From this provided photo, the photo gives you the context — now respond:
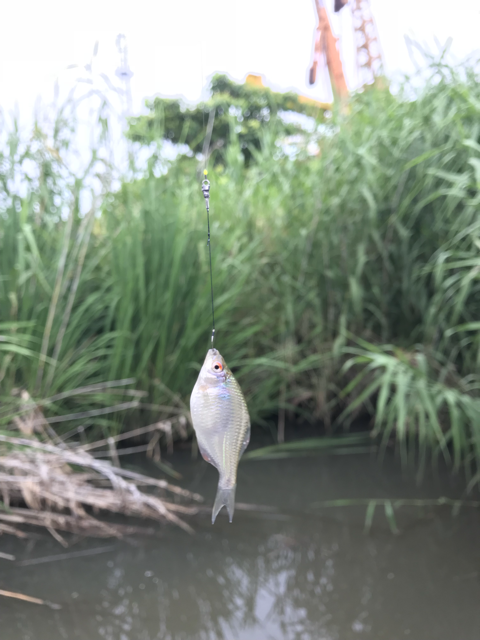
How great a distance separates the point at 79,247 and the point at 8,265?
1.03 ft

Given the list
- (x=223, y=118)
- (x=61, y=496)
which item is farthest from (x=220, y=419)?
(x=223, y=118)

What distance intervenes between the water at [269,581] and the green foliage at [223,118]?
4.42 ft

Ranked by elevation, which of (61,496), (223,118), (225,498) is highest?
(223,118)

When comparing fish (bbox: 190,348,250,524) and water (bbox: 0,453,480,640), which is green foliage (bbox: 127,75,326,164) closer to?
fish (bbox: 190,348,250,524)

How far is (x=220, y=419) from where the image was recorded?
564 mm

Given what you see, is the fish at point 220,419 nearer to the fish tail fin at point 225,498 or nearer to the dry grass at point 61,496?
the fish tail fin at point 225,498

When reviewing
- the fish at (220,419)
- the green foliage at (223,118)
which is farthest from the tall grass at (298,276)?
the fish at (220,419)

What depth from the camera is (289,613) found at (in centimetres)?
152

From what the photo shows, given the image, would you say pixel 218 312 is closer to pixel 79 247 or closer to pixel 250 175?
pixel 79 247

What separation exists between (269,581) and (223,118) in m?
3.22

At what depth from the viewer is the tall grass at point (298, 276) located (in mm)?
2021

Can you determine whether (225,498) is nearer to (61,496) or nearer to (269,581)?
(269,581)

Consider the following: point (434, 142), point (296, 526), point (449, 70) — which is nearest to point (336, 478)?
point (296, 526)

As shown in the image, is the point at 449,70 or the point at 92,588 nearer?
the point at 92,588
